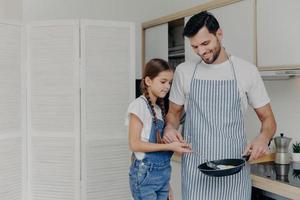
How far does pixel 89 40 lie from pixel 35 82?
51 centimetres

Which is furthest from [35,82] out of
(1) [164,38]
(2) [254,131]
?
(2) [254,131]

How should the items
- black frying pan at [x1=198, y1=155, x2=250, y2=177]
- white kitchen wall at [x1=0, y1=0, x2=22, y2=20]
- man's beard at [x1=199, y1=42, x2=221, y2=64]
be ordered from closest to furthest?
1. black frying pan at [x1=198, y1=155, x2=250, y2=177]
2. man's beard at [x1=199, y1=42, x2=221, y2=64]
3. white kitchen wall at [x1=0, y1=0, x2=22, y2=20]

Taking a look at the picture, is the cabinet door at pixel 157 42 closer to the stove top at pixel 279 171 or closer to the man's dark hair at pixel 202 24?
the stove top at pixel 279 171

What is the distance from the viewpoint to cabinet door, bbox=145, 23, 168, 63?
10.5 ft

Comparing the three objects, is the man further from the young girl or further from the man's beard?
the young girl

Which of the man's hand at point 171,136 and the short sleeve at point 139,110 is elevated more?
the short sleeve at point 139,110

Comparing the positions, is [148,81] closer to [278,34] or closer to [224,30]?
[278,34]

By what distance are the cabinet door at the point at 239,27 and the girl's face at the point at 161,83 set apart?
0.72 m

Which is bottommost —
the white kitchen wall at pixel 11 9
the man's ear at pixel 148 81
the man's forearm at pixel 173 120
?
the man's forearm at pixel 173 120

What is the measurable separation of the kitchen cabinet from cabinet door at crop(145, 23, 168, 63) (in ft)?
1.38

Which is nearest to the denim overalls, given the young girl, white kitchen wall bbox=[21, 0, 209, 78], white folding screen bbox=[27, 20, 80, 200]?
the young girl

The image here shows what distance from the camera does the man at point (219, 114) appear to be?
63.0 inches

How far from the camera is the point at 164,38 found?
321 cm

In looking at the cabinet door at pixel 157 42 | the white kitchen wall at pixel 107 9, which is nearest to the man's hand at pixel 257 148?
the cabinet door at pixel 157 42
